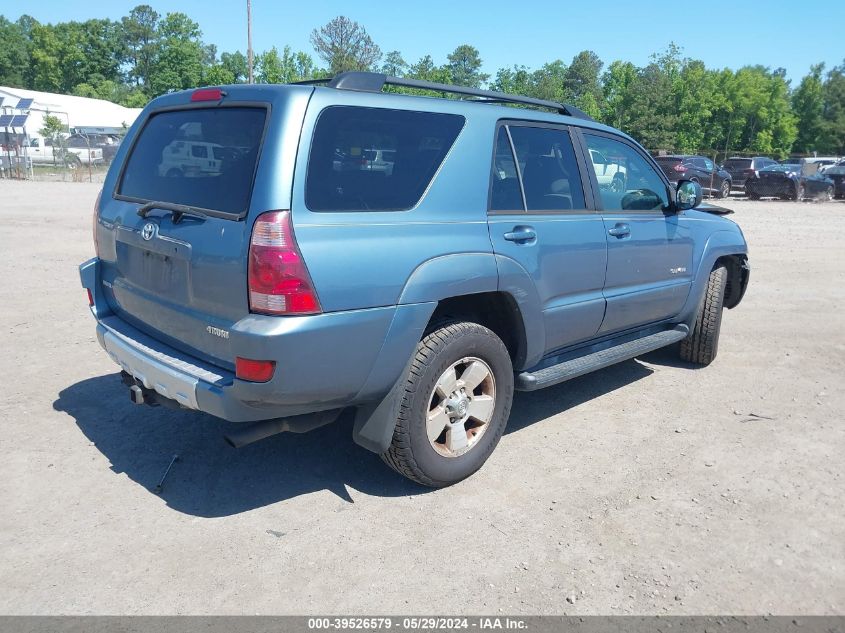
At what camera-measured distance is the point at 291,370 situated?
294 cm

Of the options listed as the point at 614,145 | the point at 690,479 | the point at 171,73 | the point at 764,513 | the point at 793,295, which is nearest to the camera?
the point at 764,513

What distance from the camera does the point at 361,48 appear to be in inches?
2079

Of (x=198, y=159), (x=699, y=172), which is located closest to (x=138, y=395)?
(x=198, y=159)

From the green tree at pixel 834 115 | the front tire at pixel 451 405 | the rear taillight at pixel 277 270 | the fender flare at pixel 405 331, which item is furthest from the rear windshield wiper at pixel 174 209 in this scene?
the green tree at pixel 834 115

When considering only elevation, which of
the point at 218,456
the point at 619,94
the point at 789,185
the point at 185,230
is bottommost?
the point at 218,456

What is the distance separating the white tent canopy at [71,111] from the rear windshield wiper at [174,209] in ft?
214

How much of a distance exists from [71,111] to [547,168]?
74.7m

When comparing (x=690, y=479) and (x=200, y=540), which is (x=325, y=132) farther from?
(x=690, y=479)

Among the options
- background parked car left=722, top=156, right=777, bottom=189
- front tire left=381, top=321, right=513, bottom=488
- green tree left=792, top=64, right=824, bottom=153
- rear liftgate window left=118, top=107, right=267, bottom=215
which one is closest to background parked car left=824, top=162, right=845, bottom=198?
background parked car left=722, top=156, right=777, bottom=189

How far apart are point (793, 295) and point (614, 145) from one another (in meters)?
5.28

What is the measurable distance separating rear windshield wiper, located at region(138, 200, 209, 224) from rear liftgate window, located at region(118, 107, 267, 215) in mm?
41

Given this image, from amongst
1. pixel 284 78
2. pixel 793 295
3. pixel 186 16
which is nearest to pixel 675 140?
pixel 284 78

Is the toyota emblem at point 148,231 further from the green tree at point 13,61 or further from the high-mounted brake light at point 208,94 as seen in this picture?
the green tree at point 13,61

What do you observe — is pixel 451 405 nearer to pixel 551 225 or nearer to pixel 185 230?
pixel 551 225
